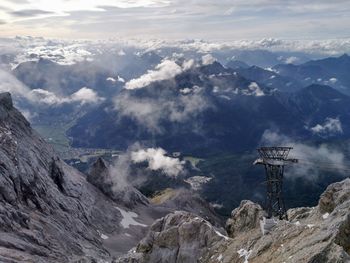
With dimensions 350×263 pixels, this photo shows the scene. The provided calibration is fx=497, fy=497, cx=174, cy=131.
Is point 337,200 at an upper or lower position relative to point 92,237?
upper

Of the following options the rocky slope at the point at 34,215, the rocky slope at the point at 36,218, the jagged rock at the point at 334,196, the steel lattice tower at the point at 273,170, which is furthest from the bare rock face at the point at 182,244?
the rocky slope at the point at 34,215

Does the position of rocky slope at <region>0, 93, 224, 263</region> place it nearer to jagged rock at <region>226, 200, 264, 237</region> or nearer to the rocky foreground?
the rocky foreground

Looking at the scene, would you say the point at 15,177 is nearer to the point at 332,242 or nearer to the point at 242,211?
the point at 242,211

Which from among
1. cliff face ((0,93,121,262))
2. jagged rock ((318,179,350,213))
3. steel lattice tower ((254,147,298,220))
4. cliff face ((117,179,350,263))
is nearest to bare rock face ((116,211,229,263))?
cliff face ((117,179,350,263))

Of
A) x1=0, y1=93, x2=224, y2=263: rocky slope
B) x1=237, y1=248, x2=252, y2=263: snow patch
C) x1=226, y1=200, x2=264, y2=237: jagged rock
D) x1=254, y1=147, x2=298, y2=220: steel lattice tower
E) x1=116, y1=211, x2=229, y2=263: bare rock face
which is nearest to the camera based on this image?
x1=237, y1=248, x2=252, y2=263: snow patch

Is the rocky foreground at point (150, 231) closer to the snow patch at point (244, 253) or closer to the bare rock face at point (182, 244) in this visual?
the bare rock face at point (182, 244)

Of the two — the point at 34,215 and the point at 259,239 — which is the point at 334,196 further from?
the point at 34,215

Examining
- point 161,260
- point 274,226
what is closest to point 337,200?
point 274,226
